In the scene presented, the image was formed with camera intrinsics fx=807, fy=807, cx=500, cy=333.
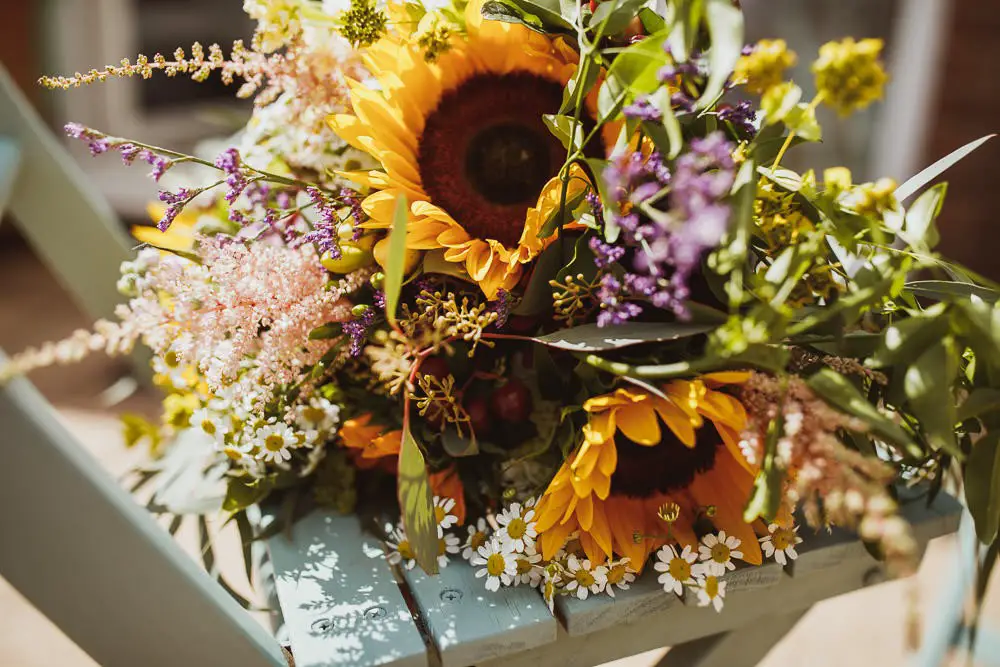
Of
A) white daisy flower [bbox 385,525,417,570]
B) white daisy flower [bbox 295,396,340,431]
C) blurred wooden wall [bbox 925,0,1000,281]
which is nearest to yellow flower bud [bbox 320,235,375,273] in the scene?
white daisy flower [bbox 295,396,340,431]

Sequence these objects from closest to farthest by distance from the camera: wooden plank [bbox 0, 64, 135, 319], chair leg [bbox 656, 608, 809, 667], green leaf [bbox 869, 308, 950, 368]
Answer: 1. green leaf [bbox 869, 308, 950, 368]
2. chair leg [bbox 656, 608, 809, 667]
3. wooden plank [bbox 0, 64, 135, 319]

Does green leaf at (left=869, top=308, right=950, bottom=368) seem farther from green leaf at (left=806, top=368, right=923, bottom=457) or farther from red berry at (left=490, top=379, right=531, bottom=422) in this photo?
red berry at (left=490, top=379, right=531, bottom=422)

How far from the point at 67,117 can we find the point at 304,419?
279cm

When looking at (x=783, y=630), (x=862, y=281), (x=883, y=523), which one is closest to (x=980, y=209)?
(x=783, y=630)

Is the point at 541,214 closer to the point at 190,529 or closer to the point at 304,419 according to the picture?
the point at 304,419

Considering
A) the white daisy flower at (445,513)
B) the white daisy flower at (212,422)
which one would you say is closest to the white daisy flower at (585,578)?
the white daisy flower at (445,513)

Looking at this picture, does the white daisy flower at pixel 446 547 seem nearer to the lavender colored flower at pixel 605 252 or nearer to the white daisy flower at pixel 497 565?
A: the white daisy flower at pixel 497 565

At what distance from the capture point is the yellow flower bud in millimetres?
657

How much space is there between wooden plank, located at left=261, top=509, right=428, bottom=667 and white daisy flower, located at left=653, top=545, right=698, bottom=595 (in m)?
0.19

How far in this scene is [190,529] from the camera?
1.89 m

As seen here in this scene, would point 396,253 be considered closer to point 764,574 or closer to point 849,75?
point 849,75

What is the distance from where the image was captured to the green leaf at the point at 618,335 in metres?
0.55

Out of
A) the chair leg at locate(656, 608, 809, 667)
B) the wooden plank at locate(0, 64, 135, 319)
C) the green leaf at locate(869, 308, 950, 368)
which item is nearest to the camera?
the green leaf at locate(869, 308, 950, 368)

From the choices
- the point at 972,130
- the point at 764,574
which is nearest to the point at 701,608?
the point at 764,574
